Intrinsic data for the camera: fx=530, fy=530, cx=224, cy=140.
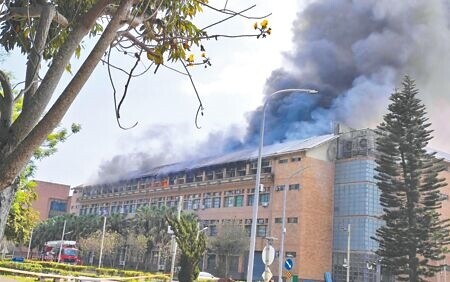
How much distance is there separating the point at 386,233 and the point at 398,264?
8.17 ft

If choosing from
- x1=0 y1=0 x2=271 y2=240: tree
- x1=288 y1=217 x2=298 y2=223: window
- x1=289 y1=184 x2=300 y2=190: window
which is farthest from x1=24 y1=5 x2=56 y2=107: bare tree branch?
x1=289 y1=184 x2=300 y2=190: window

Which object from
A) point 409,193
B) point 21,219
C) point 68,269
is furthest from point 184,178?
point 21,219

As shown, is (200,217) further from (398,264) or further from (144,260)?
(398,264)

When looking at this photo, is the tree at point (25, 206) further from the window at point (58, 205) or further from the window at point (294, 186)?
the window at point (58, 205)

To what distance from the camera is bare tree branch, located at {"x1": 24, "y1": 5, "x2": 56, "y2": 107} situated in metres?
3.69

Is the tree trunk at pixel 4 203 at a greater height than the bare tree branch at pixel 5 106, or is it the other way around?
the bare tree branch at pixel 5 106

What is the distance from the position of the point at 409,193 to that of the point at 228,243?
2084 centimetres

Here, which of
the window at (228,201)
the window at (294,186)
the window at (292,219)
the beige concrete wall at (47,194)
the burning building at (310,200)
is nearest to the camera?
the burning building at (310,200)

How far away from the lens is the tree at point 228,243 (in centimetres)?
5497

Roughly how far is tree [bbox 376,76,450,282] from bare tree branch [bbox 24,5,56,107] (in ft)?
130

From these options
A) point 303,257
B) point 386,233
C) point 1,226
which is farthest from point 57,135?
point 303,257

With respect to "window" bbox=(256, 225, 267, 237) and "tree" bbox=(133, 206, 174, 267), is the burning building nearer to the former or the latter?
"window" bbox=(256, 225, 267, 237)

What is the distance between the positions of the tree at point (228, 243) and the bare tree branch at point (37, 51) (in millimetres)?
52295

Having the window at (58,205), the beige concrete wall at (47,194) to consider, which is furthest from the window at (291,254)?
the window at (58,205)
